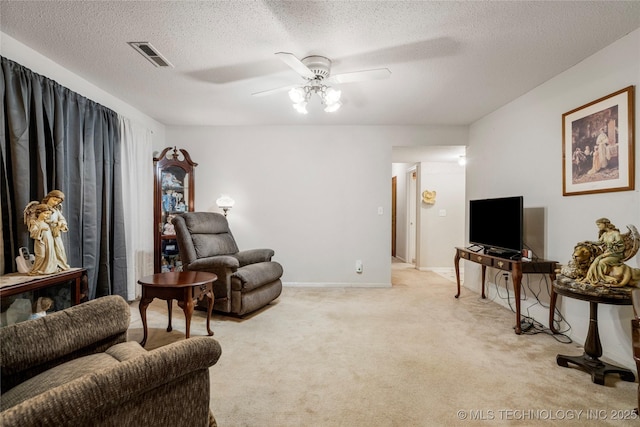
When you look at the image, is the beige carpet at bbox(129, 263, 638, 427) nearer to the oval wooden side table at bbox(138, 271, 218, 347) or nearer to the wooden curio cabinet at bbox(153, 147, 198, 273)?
the oval wooden side table at bbox(138, 271, 218, 347)

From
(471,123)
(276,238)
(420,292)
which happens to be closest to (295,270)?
(276,238)

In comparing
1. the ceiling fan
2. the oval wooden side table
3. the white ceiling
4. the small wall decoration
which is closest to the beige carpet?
the oval wooden side table

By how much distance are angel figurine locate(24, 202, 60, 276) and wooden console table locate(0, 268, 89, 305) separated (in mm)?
66

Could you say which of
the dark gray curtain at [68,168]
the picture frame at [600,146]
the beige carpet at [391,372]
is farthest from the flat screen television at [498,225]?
the dark gray curtain at [68,168]

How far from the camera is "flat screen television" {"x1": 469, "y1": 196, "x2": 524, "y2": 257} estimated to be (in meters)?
2.94

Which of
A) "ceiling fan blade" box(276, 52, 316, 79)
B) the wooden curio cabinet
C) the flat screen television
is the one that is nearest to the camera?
"ceiling fan blade" box(276, 52, 316, 79)

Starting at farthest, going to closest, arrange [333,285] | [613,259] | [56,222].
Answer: [333,285], [56,222], [613,259]

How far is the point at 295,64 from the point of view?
2207 millimetres

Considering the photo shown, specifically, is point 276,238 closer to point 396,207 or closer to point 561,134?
point 561,134

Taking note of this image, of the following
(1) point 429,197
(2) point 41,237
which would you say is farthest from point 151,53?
(1) point 429,197

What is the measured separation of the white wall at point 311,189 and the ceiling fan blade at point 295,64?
2.09 metres

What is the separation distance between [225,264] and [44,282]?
4.29 ft

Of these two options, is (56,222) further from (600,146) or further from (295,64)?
(600,146)

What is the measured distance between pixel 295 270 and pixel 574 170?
11.2 ft
